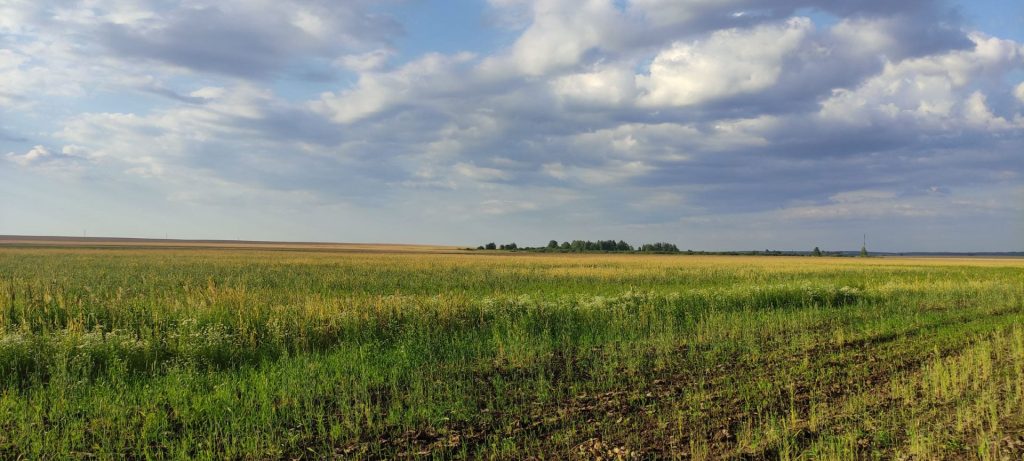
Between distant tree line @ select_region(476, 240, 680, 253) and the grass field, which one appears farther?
distant tree line @ select_region(476, 240, 680, 253)

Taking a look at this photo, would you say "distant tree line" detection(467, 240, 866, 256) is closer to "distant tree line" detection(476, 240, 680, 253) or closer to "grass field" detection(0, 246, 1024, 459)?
"distant tree line" detection(476, 240, 680, 253)

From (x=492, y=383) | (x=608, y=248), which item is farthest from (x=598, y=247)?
(x=492, y=383)

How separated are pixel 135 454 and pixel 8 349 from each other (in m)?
5.41

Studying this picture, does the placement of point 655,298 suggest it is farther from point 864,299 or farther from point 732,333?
point 864,299

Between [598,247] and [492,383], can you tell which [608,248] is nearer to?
[598,247]

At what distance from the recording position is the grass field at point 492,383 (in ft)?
21.4

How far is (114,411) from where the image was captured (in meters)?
7.42

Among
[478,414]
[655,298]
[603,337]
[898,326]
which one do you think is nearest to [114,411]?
[478,414]

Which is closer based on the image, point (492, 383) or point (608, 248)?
point (492, 383)

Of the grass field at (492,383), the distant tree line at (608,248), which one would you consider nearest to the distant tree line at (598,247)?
the distant tree line at (608,248)

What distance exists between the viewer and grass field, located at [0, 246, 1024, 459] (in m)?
6.53

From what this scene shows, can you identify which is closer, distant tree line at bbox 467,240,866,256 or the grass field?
the grass field

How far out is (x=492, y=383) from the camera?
9.09 metres

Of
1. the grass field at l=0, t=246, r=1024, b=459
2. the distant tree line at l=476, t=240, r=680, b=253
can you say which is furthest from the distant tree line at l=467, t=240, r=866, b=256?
the grass field at l=0, t=246, r=1024, b=459
